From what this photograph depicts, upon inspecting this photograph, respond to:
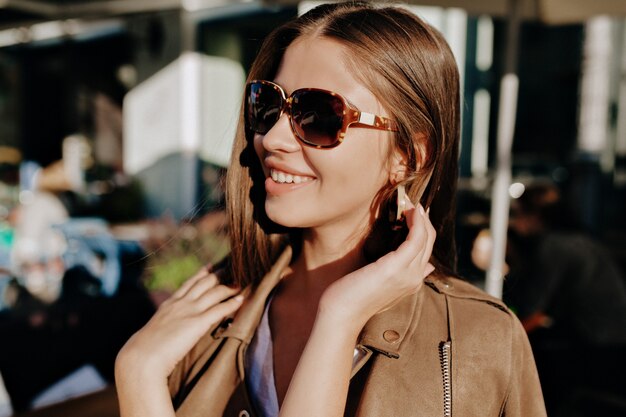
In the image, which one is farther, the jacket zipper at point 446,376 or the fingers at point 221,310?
the fingers at point 221,310

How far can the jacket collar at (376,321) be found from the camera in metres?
1.15

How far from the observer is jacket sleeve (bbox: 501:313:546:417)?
1.13 metres

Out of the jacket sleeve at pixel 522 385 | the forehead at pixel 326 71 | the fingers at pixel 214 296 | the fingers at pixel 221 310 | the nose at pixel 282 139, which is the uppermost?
the forehead at pixel 326 71

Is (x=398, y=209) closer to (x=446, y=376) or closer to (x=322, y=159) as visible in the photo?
(x=322, y=159)

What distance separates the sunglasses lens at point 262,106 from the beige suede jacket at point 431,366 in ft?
1.64

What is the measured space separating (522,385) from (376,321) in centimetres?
34

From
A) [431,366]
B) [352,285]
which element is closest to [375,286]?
[352,285]

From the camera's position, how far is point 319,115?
1177mm

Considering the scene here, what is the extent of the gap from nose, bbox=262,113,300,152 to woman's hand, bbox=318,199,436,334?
1.08 ft

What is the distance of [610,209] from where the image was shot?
808cm

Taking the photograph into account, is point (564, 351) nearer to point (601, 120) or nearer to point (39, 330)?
point (39, 330)

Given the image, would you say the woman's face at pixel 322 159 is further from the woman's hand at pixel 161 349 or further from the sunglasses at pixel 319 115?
the woman's hand at pixel 161 349

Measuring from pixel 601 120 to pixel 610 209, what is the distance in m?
1.33

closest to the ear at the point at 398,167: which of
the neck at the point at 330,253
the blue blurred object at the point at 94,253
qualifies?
the neck at the point at 330,253
